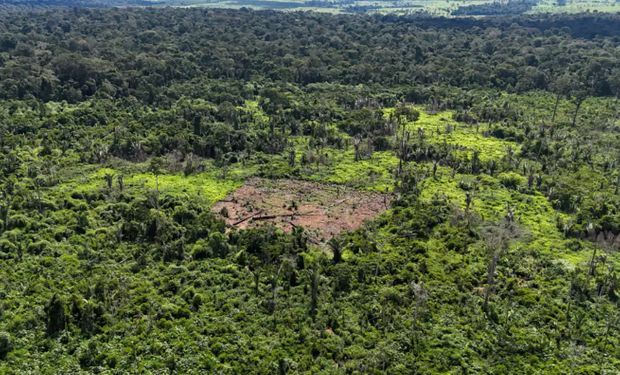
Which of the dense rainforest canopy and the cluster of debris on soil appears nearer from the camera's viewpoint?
the dense rainforest canopy

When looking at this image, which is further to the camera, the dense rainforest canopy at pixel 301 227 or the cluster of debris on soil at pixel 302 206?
the cluster of debris on soil at pixel 302 206

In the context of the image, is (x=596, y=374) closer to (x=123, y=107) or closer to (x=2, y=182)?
(x=2, y=182)

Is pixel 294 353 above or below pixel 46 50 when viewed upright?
below

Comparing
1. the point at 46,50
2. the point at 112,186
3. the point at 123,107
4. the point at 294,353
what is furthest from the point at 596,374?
the point at 46,50

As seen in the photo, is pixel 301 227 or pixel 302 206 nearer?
pixel 301 227

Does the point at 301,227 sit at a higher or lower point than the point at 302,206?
higher
